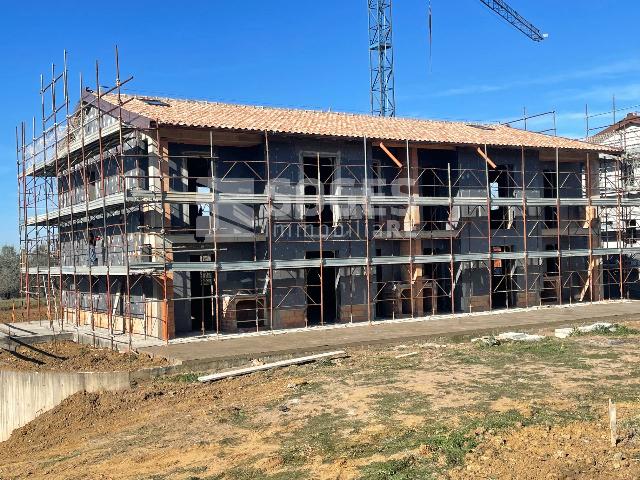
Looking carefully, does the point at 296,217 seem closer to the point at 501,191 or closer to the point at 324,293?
the point at 324,293

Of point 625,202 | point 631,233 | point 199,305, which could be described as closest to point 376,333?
point 199,305

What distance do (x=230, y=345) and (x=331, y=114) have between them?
12.1 metres

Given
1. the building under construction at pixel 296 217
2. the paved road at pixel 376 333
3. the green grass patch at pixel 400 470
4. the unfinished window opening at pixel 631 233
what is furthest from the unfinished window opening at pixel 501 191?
the green grass patch at pixel 400 470

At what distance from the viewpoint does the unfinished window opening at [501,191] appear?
2541 centimetres

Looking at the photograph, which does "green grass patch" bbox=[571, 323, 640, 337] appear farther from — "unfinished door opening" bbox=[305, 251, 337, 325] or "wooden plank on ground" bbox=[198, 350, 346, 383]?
Answer: "unfinished door opening" bbox=[305, 251, 337, 325]

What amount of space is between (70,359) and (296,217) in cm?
820

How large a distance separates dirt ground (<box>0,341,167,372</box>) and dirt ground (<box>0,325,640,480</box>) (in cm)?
180

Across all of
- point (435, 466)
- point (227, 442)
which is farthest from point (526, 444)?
point (227, 442)

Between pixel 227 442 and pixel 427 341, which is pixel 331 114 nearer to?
pixel 427 341

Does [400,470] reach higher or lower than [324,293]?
lower

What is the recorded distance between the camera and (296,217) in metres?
21.5

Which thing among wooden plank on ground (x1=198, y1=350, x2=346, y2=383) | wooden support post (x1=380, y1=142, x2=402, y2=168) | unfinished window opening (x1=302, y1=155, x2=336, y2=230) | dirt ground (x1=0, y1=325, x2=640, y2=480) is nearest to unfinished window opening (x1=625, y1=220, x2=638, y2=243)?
wooden support post (x1=380, y1=142, x2=402, y2=168)

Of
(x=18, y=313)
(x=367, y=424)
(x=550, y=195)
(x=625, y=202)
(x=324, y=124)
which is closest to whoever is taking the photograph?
(x=367, y=424)

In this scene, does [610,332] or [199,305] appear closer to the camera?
[610,332]
